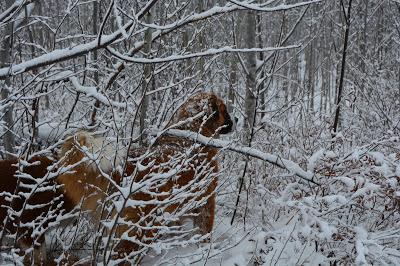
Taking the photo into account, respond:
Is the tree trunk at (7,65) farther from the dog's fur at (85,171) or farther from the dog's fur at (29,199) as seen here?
the dog's fur at (85,171)

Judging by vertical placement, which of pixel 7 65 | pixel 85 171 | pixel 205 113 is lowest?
pixel 85 171

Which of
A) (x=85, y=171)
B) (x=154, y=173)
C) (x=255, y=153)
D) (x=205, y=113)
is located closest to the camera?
Answer: (x=154, y=173)

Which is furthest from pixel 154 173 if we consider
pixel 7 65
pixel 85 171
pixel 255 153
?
pixel 7 65

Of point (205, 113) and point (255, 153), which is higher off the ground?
point (205, 113)

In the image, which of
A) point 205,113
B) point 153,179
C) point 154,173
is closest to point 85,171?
point 154,173

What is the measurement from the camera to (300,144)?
4305 mm

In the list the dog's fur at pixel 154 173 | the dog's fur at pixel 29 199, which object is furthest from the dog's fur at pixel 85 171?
the dog's fur at pixel 29 199

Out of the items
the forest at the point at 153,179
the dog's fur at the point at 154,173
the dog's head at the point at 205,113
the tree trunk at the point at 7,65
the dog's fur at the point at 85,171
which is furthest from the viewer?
the dog's head at the point at 205,113

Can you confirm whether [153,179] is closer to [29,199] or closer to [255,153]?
[29,199]

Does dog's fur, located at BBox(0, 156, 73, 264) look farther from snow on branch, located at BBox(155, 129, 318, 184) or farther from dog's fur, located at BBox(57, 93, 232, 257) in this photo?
snow on branch, located at BBox(155, 129, 318, 184)

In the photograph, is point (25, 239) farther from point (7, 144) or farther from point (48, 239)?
point (7, 144)

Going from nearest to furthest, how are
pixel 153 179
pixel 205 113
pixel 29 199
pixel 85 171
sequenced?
pixel 153 179 → pixel 85 171 → pixel 29 199 → pixel 205 113

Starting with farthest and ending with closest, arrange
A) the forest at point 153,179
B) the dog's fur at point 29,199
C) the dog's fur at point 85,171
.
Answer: the dog's fur at point 29,199 < the dog's fur at point 85,171 < the forest at point 153,179

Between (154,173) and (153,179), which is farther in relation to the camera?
(154,173)
